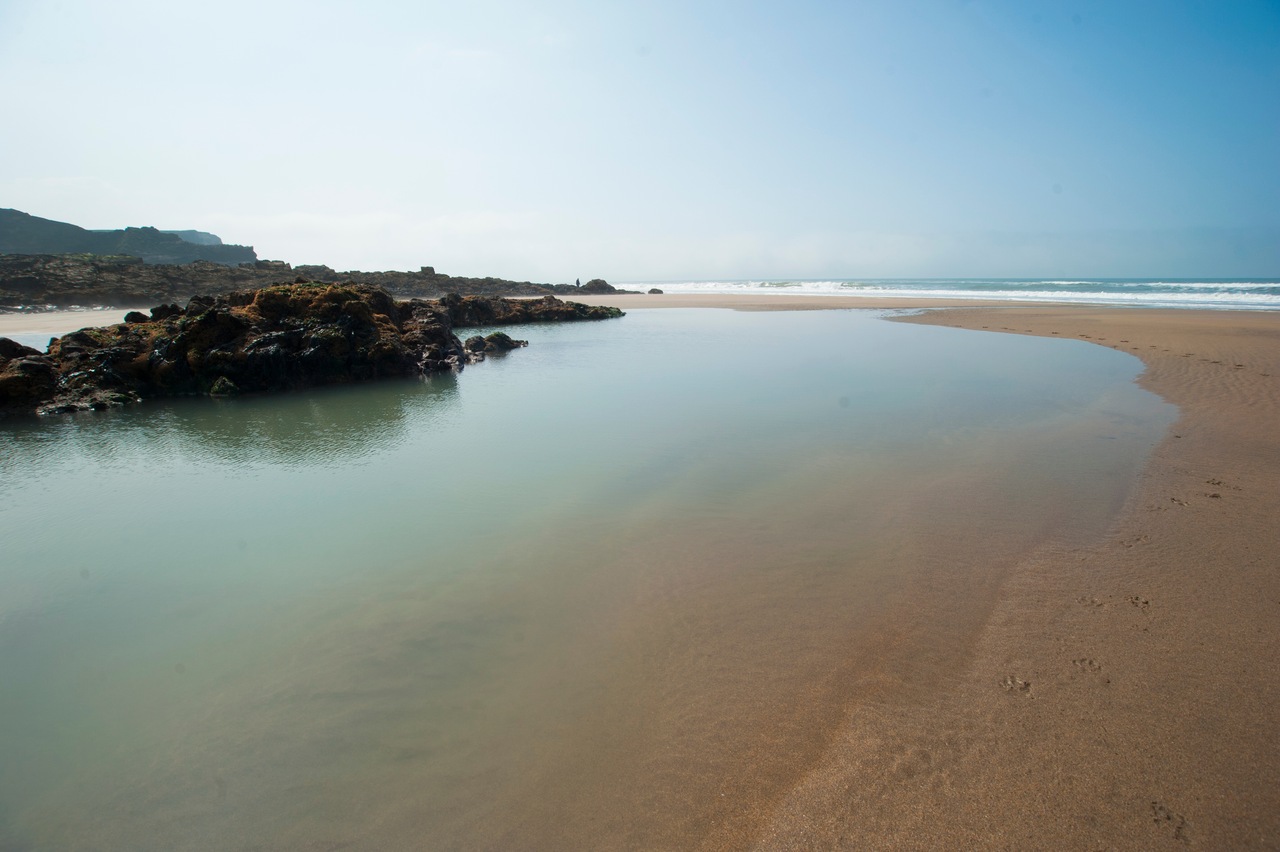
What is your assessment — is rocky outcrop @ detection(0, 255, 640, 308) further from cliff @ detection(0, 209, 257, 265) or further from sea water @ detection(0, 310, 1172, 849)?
cliff @ detection(0, 209, 257, 265)

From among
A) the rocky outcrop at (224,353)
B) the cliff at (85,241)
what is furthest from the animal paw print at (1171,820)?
the cliff at (85,241)

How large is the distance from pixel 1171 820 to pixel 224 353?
18.3 m

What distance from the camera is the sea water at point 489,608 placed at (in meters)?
2.85

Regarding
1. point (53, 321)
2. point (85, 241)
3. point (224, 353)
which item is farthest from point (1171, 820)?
point (85, 241)

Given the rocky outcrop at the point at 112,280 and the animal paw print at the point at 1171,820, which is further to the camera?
the rocky outcrop at the point at 112,280

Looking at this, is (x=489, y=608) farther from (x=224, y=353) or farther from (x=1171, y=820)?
(x=224, y=353)

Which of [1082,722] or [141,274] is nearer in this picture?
[1082,722]

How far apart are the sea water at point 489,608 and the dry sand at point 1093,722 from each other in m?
0.24

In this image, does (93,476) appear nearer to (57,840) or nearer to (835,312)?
(57,840)

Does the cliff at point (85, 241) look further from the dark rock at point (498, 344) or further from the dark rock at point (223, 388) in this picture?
the dark rock at point (223, 388)

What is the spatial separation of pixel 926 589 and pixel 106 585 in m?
7.25

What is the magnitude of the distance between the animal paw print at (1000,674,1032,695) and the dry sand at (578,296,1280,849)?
1 cm

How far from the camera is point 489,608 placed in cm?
444

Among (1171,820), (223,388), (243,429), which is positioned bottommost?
(1171,820)
